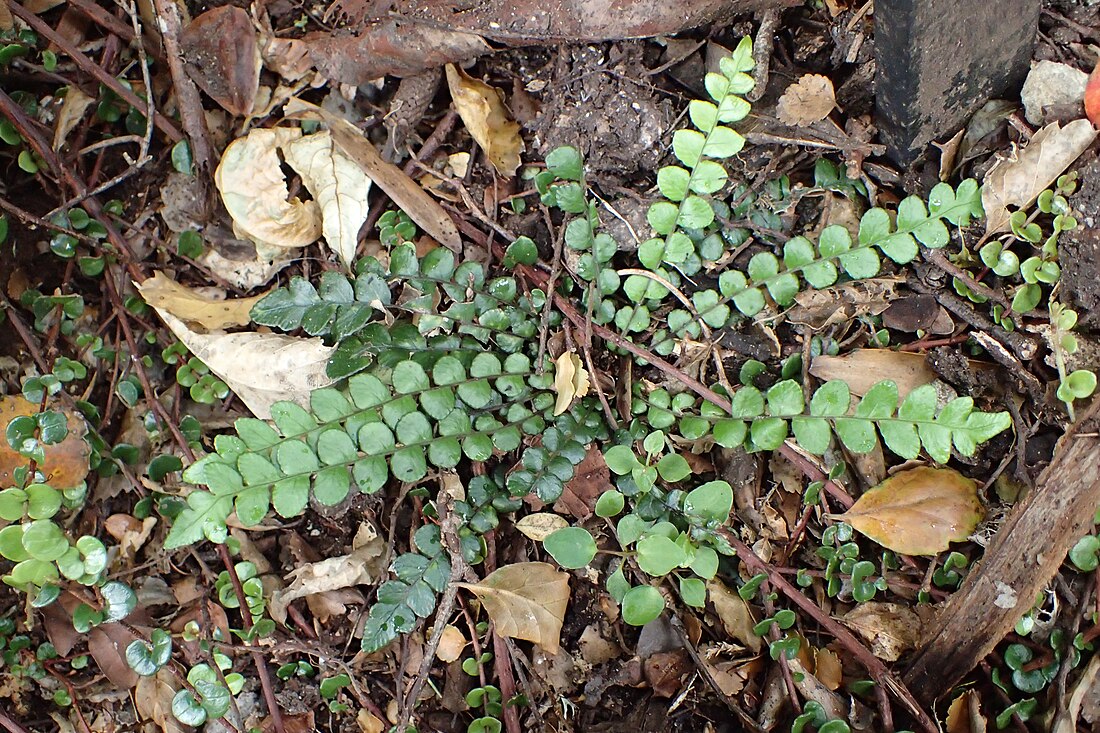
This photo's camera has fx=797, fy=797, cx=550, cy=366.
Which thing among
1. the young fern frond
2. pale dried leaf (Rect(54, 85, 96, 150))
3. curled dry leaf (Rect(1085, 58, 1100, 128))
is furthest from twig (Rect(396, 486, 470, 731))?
curled dry leaf (Rect(1085, 58, 1100, 128))

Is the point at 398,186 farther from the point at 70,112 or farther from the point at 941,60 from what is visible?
the point at 941,60

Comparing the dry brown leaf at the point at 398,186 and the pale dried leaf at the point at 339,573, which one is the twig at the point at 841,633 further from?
the dry brown leaf at the point at 398,186

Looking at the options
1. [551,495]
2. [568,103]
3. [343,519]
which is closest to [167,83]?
[568,103]

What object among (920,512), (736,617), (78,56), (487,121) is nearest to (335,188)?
(487,121)

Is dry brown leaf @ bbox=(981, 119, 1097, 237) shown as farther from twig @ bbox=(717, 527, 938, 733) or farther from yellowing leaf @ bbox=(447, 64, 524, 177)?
yellowing leaf @ bbox=(447, 64, 524, 177)

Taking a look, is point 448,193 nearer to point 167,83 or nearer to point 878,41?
point 167,83

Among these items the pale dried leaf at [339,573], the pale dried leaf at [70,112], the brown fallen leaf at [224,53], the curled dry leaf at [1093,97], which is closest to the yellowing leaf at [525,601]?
the pale dried leaf at [339,573]

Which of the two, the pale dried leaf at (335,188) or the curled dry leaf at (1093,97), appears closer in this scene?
the curled dry leaf at (1093,97)
